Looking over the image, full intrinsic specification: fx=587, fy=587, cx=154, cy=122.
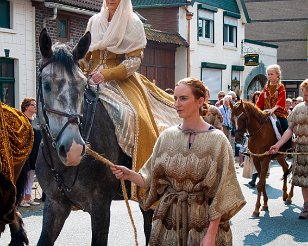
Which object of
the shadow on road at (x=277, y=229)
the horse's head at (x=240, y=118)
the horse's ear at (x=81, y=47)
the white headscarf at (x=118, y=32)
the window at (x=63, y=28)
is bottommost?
the shadow on road at (x=277, y=229)

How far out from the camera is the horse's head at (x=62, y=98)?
4.42m

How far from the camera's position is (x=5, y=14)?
17078 millimetres

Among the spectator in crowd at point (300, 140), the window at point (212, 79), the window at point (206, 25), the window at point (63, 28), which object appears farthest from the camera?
the window at point (212, 79)

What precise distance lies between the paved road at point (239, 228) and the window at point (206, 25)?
19.7 metres

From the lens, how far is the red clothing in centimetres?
1098

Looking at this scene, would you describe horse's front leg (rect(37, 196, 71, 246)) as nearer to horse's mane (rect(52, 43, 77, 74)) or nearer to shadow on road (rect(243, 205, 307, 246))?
horse's mane (rect(52, 43, 77, 74))

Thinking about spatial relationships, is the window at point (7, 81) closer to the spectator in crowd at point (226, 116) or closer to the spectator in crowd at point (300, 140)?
the spectator in crowd at point (226, 116)

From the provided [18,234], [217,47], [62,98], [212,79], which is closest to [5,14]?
[18,234]

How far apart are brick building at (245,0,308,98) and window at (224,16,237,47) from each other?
12523 mm

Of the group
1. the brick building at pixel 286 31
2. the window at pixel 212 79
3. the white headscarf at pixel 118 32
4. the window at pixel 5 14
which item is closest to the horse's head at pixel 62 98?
the white headscarf at pixel 118 32

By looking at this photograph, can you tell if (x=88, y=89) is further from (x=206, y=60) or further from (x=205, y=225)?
(x=206, y=60)

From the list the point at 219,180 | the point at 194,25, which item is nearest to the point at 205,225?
the point at 219,180

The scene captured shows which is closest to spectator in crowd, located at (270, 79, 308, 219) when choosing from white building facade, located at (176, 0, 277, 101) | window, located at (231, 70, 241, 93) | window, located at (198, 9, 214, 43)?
white building facade, located at (176, 0, 277, 101)

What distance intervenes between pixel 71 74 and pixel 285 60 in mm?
42535
